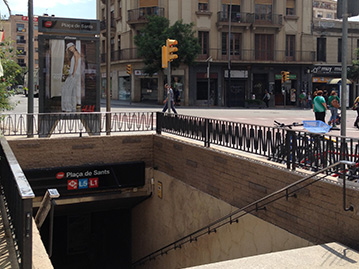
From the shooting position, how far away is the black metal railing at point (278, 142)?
21.7 ft

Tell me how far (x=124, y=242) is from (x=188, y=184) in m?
6.72

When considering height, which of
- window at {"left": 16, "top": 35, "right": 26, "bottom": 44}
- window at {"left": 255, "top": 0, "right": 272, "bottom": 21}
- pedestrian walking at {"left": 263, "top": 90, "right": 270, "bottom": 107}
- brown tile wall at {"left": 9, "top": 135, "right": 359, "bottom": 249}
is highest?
window at {"left": 16, "top": 35, "right": 26, "bottom": 44}

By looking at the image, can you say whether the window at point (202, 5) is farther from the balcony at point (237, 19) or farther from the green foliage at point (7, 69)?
the green foliage at point (7, 69)

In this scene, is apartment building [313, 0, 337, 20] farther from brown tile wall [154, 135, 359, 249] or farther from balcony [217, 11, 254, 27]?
brown tile wall [154, 135, 359, 249]

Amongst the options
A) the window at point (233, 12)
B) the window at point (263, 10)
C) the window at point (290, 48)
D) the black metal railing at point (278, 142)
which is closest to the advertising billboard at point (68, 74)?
the black metal railing at point (278, 142)

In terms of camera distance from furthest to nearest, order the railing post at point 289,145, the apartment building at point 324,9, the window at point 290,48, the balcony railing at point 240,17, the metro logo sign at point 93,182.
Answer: the apartment building at point 324,9, the window at point 290,48, the balcony railing at point 240,17, the metro logo sign at point 93,182, the railing post at point 289,145

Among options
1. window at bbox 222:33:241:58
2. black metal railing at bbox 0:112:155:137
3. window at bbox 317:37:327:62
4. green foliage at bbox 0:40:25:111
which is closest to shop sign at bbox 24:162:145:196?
black metal railing at bbox 0:112:155:137

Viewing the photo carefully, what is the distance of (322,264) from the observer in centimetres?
551

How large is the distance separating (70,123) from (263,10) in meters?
31.6

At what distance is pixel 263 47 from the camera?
40406 millimetres

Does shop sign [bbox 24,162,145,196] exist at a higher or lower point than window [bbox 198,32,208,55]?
lower

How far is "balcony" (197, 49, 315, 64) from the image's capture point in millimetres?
39250

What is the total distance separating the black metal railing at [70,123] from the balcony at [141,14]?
87.4 ft

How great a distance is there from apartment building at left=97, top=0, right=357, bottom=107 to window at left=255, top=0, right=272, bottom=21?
0.28 ft
